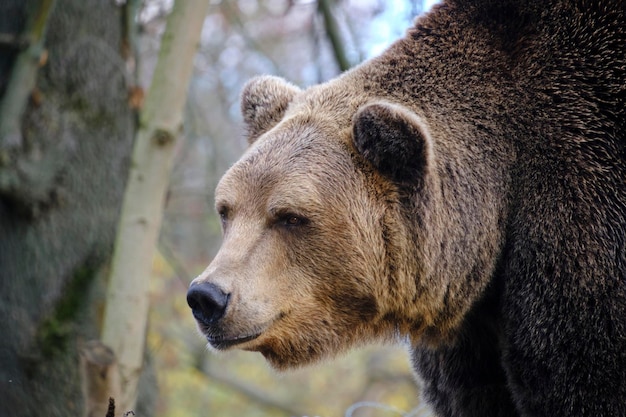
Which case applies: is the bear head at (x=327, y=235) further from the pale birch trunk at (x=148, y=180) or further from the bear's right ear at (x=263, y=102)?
the pale birch trunk at (x=148, y=180)

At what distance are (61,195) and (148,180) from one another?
5.59ft

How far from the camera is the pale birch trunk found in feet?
18.0

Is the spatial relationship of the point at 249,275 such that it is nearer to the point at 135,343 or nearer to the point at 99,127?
the point at 135,343

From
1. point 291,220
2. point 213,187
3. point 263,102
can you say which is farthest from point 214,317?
point 213,187

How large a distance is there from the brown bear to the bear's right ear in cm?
36

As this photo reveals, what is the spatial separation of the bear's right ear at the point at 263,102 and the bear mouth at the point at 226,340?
4.87 feet

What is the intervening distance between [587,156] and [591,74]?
52 centimetres

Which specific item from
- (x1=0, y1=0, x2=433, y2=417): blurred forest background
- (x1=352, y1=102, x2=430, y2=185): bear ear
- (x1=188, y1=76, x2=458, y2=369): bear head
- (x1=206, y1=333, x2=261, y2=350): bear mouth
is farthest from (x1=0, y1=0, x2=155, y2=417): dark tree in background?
(x1=352, y1=102, x2=430, y2=185): bear ear

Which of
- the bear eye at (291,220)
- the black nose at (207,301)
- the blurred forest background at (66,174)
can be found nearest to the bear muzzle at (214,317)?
the black nose at (207,301)

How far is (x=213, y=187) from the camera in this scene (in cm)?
909

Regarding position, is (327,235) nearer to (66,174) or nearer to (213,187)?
(66,174)

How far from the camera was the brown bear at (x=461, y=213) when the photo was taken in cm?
414

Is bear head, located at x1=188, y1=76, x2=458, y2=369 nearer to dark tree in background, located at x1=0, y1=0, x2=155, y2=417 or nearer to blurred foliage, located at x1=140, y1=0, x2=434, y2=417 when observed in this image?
blurred foliage, located at x1=140, y1=0, x2=434, y2=417

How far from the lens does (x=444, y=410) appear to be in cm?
503
